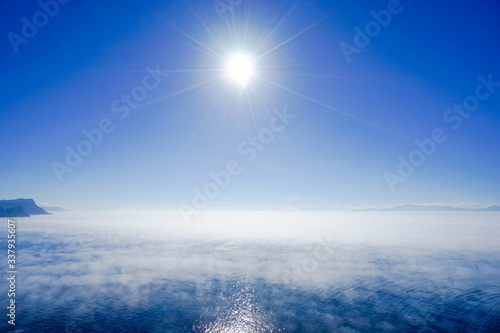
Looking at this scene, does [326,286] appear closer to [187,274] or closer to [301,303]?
[301,303]

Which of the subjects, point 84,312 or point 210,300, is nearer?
point 84,312

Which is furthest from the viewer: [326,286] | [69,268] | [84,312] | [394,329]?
[69,268]

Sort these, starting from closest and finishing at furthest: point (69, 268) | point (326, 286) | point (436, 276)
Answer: point (326, 286) < point (436, 276) < point (69, 268)

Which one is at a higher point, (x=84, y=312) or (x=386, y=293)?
(x=84, y=312)

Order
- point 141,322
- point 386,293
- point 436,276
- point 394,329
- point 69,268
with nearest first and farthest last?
point 394,329 < point 141,322 < point 386,293 < point 436,276 < point 69,268

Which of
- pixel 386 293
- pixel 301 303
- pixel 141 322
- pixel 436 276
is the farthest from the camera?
pixel 436 276

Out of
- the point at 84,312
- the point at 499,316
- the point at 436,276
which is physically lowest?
the point at 436,276

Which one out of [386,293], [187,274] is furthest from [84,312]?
[386,293]

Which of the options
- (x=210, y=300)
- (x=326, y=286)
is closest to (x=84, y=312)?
(x=210, y=300)

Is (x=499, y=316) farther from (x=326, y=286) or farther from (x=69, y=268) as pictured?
(x=69, y=268)
